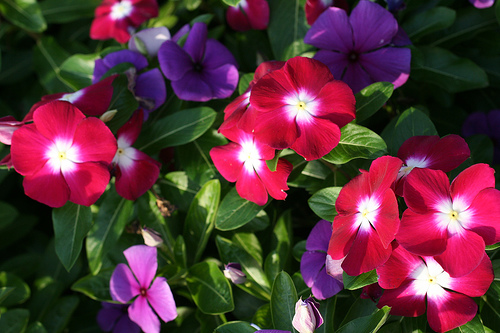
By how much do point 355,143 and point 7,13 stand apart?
1462 millimetres

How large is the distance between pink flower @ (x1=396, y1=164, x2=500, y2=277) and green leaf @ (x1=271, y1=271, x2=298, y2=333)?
301mm

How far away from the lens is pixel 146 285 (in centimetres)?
120

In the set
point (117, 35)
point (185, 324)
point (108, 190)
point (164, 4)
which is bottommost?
point (185, 324)

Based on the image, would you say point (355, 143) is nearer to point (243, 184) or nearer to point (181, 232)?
point (243, 184)

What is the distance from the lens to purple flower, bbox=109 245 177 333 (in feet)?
3.70

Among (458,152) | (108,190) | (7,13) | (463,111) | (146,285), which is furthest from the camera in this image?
(7,13)

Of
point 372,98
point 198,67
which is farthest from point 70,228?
point 372,98

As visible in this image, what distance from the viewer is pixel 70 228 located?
1.20 meters

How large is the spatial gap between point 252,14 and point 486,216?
3.13 ft

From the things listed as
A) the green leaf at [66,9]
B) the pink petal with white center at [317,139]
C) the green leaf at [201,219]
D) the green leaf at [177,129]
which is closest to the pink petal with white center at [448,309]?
the pink petal with white center at [317,139]

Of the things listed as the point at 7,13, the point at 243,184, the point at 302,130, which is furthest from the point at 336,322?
the point at 7,13

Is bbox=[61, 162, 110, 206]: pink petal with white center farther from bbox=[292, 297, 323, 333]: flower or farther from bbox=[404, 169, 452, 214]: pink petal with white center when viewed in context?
bbox=[404, 169, 452, 214]: pink petal with white center

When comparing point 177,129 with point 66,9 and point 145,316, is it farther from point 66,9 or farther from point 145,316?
point 66,9

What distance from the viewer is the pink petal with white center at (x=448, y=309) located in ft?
2.92
